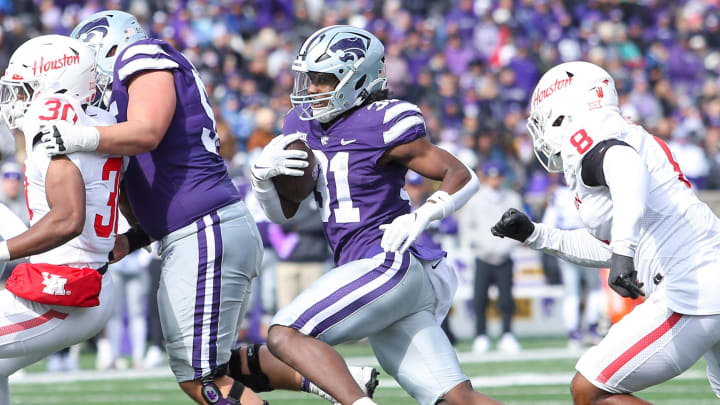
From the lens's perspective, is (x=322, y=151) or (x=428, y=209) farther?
(x=322, y=151)

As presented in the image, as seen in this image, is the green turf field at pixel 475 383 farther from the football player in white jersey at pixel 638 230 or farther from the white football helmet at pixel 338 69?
the white football helmet at pixel 338 69

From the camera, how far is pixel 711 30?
687 inches

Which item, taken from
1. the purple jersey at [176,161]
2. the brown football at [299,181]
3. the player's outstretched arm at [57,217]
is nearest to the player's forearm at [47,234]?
the player's outstretched arm at [57,217]

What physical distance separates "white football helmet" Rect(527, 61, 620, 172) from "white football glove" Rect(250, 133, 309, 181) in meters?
0.91

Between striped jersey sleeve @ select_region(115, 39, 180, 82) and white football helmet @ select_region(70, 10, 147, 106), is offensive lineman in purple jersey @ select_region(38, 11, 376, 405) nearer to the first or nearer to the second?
striped jersey sleeve @ select_region(115, 39, 180, 82)

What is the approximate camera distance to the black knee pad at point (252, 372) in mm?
4613

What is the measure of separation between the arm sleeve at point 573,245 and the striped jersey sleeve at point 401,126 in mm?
675

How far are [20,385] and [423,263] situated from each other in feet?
17.7

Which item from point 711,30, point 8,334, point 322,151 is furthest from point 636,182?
point 711,30

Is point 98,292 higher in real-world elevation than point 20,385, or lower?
higher

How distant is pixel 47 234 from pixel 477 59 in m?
12.2

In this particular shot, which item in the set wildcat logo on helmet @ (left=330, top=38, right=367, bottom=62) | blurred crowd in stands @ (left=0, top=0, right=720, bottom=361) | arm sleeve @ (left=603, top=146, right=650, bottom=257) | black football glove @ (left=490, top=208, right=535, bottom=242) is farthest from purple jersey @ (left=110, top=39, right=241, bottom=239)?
blurred crowd in stands @ (left=0, top=0, right=720, bottom=361)

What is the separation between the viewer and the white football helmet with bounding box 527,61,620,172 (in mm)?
4262

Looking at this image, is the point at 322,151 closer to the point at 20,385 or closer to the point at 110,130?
the point at 110,130
